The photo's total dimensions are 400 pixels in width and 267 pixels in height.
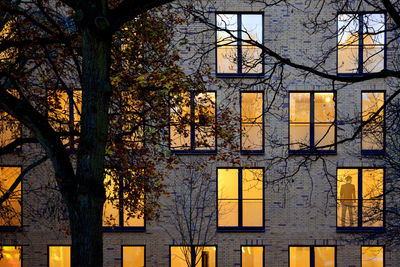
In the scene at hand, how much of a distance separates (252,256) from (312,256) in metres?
2.42

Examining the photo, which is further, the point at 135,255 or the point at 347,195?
the point at 347,195

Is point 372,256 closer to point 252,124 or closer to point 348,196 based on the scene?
point 348,196

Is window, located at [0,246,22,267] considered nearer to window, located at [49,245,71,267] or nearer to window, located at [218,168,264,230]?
window, located at [49,245,71,267]

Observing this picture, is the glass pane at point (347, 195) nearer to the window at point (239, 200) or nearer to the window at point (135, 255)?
the window at point (239, 200)

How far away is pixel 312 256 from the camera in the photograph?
15148 millimetres

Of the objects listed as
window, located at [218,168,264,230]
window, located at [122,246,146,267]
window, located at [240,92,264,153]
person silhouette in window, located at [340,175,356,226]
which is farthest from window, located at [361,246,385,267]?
window, located at [122,246,146,267]

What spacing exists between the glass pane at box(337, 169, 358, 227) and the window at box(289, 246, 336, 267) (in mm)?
1405

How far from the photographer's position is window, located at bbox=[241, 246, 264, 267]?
1516 centimetres

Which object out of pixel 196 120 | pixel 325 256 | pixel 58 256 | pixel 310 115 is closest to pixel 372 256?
pixel 325 256

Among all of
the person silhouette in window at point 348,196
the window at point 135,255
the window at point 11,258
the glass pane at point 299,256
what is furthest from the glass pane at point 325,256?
the window at point 11,258

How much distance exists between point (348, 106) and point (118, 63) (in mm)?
9639

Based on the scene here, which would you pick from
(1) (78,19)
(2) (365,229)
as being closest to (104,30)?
(1) (78,19)

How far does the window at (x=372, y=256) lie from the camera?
1524 cm

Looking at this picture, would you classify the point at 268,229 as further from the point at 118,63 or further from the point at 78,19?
the point at 78,19
